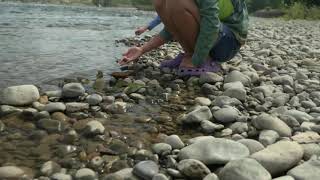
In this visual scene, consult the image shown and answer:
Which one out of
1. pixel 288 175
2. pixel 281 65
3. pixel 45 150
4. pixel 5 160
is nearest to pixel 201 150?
pixel 288 175

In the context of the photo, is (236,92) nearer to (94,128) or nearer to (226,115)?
(226,115)

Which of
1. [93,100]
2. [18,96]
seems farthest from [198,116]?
[18,96]

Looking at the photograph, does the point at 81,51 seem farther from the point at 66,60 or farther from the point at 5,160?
the point at 5,160

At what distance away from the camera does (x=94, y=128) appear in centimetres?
250

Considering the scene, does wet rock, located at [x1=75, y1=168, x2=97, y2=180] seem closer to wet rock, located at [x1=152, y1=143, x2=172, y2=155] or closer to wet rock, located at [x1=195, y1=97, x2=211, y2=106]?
wet rock, located at [x1=152, y1=143, x2=172, y2=155]

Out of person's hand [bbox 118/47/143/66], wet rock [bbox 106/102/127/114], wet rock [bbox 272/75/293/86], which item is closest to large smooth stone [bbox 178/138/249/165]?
wet rock [bbox 106/102/127/114]

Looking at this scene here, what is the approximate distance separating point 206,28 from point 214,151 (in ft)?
6.13

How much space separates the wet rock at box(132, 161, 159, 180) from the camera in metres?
1.91

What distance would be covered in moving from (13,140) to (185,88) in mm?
1758

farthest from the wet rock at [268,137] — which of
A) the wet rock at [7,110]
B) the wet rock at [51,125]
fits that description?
the wet rock at [7,110]

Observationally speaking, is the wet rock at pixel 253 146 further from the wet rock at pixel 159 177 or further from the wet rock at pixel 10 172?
the wet rock at pixel 10 172

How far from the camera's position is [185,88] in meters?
3.75

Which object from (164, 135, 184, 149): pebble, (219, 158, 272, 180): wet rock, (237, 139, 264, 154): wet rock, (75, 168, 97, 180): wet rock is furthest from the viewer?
(164, 135, 184, 149): pebble

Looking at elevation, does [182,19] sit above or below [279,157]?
above
